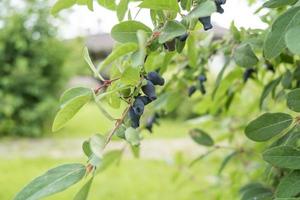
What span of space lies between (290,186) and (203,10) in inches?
10.5

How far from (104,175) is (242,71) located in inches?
169

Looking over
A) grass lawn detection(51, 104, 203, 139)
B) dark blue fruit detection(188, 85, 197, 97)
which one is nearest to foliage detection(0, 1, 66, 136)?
grass lawn detection(51, 104, 203, 139)

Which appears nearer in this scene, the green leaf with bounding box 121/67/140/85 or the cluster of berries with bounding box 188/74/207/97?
the green leaf with bounding box 121/67/140/85

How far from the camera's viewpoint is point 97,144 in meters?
0.52

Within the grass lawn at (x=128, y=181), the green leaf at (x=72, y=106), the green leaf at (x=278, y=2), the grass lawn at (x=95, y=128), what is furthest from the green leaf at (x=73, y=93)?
the grass lawn at (x=95, y=128)

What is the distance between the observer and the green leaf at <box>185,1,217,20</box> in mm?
478

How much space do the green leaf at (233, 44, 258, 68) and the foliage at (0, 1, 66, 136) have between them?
667cm

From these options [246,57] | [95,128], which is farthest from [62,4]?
[95,128]

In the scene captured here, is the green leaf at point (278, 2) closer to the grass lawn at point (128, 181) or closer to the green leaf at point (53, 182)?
the green leaf at point (53, 182)

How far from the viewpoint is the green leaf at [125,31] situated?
0.52 m

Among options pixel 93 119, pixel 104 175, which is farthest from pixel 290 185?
pixel 93 119

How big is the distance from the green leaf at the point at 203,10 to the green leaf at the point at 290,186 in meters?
0.26

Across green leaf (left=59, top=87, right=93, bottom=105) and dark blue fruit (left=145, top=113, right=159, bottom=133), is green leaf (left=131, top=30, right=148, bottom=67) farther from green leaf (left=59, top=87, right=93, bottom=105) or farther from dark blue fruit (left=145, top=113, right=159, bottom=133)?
dark blue fruit (left=145, top=113, right=159, bottom=133)

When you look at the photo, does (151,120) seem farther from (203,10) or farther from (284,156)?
(203,10)
